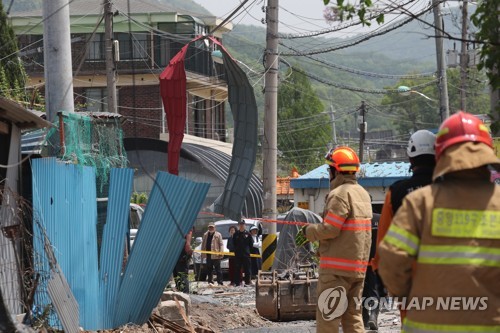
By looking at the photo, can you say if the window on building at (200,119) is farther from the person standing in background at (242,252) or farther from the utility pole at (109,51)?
the person standing in background at (242,252)

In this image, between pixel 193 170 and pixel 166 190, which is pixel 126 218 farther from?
pixel 193 170

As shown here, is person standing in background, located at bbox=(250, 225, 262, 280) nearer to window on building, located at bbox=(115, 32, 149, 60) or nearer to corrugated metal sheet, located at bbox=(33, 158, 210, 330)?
corrugated metal sheet, located at bbox=(33, 158, 210, 330)

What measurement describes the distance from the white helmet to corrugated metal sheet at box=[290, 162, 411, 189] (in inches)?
820

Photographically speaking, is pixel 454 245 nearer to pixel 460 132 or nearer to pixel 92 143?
pixel 460 132

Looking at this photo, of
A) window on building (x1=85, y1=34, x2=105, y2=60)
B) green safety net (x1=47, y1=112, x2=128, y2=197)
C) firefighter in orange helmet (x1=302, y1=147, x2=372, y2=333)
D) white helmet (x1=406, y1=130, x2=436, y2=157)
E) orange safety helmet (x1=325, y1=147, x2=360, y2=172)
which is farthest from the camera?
window on building (x1=85, y1=34, x2=105, y2=60)

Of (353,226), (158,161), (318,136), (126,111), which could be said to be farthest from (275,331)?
(318,136)

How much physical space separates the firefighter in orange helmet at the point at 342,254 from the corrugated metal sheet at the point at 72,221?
2835 mm

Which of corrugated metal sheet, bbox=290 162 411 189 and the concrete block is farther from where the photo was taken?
corrugated metal sheet, bbox=290 162 411 189

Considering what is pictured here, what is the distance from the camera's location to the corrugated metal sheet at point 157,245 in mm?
11039

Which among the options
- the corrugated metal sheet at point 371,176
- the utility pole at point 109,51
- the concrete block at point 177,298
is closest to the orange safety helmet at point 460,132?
the concrete block at point 177,298

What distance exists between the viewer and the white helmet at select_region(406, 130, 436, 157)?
720 centimetres

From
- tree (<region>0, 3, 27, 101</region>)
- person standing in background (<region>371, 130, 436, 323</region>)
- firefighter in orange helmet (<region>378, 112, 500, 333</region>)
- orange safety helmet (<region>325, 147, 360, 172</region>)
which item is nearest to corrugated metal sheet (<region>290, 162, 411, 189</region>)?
tree (<region>0, 3, 27, 101</region>)

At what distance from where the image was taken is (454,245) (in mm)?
4977

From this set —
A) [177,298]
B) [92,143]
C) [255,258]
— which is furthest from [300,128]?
[177,298]
